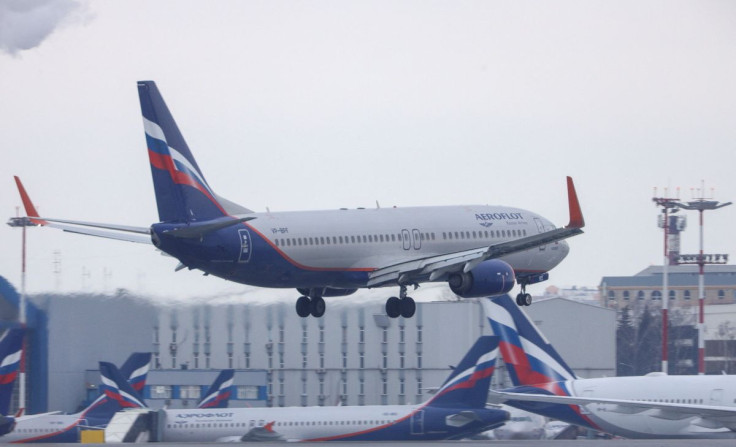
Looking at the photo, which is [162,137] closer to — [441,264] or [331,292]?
[331,292]

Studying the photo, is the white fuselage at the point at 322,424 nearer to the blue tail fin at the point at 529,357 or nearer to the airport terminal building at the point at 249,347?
the blue tail fin at the point at 529,357

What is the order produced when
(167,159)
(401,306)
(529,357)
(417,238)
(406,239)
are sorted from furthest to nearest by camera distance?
1. (529,357)
2. (401,306)
3. (417,238)
4. (406,239)
5. (167,159)

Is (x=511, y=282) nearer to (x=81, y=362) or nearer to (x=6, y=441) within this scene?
(x=6, y=441)

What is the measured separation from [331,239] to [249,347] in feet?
96.5

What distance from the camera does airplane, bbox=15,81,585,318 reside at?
55.7 m

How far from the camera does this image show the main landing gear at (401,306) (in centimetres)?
6281

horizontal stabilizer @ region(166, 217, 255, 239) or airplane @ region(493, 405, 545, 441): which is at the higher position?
horizontal stabilizer @ region(166, 217, 255, 239)

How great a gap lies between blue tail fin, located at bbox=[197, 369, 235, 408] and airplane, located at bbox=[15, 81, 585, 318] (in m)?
10.7

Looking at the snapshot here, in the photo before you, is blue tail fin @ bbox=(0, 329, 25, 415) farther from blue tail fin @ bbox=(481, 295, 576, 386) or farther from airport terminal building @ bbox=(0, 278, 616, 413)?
blue tail fin @ bbox=(481, 295, 576, 386)

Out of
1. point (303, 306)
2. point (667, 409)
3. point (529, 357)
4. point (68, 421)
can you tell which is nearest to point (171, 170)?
point (303, 306)

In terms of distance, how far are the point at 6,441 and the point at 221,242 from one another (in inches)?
635

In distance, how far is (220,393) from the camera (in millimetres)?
72062

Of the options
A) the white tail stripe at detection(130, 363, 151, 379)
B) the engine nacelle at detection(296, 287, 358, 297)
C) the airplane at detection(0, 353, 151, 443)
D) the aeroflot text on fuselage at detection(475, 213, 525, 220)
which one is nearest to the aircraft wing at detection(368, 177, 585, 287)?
the engine nacelle at detection(296, 287, 358, 297)

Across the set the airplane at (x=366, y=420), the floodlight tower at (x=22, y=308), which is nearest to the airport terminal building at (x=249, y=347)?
the floodlight tower at (x=22, y=308)
